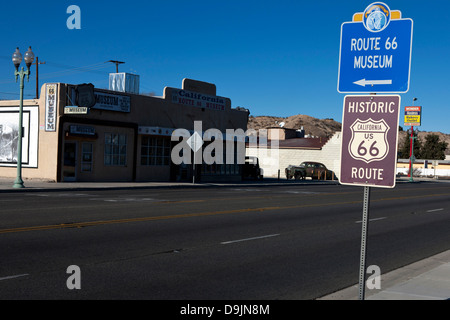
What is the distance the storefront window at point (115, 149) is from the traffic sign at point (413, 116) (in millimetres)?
45249

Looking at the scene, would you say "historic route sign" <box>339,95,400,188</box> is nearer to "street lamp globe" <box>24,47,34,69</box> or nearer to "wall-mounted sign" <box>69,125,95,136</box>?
"street lamp globe" <box>24,47,34,69</box>

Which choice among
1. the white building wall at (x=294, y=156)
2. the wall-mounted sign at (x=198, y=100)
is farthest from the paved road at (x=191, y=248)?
the white building wall at (x=294, y=156)

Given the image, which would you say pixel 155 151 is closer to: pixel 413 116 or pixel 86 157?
pixel 86 157

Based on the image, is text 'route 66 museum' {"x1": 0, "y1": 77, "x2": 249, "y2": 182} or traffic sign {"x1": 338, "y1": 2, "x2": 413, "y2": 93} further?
text 'route 66 museum' {"x1": 0, "y1": 77, "x2": 249, "y2": 182}

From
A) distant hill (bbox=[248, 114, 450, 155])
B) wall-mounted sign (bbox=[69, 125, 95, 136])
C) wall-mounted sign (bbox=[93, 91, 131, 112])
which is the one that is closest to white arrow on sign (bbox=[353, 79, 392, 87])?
wall-mounted sign (bbox=[69, 125, 95, 136])

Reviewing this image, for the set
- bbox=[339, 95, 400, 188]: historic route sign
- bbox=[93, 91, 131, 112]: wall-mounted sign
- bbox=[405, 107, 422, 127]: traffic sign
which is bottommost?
bbox=[339, 95, 400, 188]: historic route sign

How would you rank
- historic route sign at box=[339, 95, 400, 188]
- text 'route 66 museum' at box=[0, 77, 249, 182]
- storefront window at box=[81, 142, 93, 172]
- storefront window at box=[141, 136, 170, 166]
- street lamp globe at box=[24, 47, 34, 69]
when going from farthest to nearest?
storefront window at box=[141, 136, 170, 166], storefront window at box=[81, 142, 93, 172], text 'route 66 museum' at box=[0, 77, 249, 182], street lamp globe at box=[24, 47, 34, 69], historic route sign at box=[339, 95, 400, 188]

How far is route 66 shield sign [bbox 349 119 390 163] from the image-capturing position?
17.3ft

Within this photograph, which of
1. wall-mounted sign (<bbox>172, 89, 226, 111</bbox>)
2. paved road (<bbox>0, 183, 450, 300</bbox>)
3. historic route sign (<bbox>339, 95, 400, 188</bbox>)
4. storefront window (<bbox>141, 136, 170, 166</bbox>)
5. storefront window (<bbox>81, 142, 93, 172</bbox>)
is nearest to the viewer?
historic route sign (<bbox>339, 95, 400, 188</bbox>)

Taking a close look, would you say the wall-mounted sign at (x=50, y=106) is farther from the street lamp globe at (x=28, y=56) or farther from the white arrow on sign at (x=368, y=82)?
the white arrow on sign at (x=368, y=82)

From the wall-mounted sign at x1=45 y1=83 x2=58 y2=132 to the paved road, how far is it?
12.2 meters

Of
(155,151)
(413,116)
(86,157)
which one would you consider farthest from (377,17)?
(413,116)

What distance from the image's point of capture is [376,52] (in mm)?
5457
